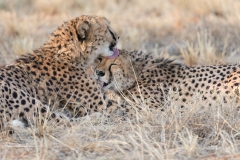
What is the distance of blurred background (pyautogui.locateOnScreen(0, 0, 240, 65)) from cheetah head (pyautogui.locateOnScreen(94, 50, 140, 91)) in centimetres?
121

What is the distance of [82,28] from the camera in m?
4.89

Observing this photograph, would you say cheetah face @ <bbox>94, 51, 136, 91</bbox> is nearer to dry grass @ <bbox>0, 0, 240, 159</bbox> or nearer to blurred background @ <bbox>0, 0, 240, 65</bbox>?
dry grass @ <bbox>0, 0, 240, 159</bbox>

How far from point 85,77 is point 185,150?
59.6 inches

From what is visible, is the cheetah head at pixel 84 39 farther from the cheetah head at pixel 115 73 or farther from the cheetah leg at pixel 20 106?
the cheetah leg at pixel 20 106

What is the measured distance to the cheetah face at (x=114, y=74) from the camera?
512 cm

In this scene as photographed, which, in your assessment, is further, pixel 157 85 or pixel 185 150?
pixel 157 85

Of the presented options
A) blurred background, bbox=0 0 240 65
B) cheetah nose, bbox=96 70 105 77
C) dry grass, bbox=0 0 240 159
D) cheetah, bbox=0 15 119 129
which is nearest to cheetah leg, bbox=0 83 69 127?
cheetah, bbox=0 15 119 129

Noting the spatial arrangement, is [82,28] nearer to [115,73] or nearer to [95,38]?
[95,38]

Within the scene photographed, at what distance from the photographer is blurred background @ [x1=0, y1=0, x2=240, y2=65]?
6.80 meters

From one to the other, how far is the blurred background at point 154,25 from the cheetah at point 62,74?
5.15 feet

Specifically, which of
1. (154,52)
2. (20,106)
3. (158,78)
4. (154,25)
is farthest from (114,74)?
(154,25)

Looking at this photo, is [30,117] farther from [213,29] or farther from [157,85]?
[213,29]

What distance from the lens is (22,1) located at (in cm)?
1084

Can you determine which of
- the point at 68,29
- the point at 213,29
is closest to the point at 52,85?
the point at 68,29
